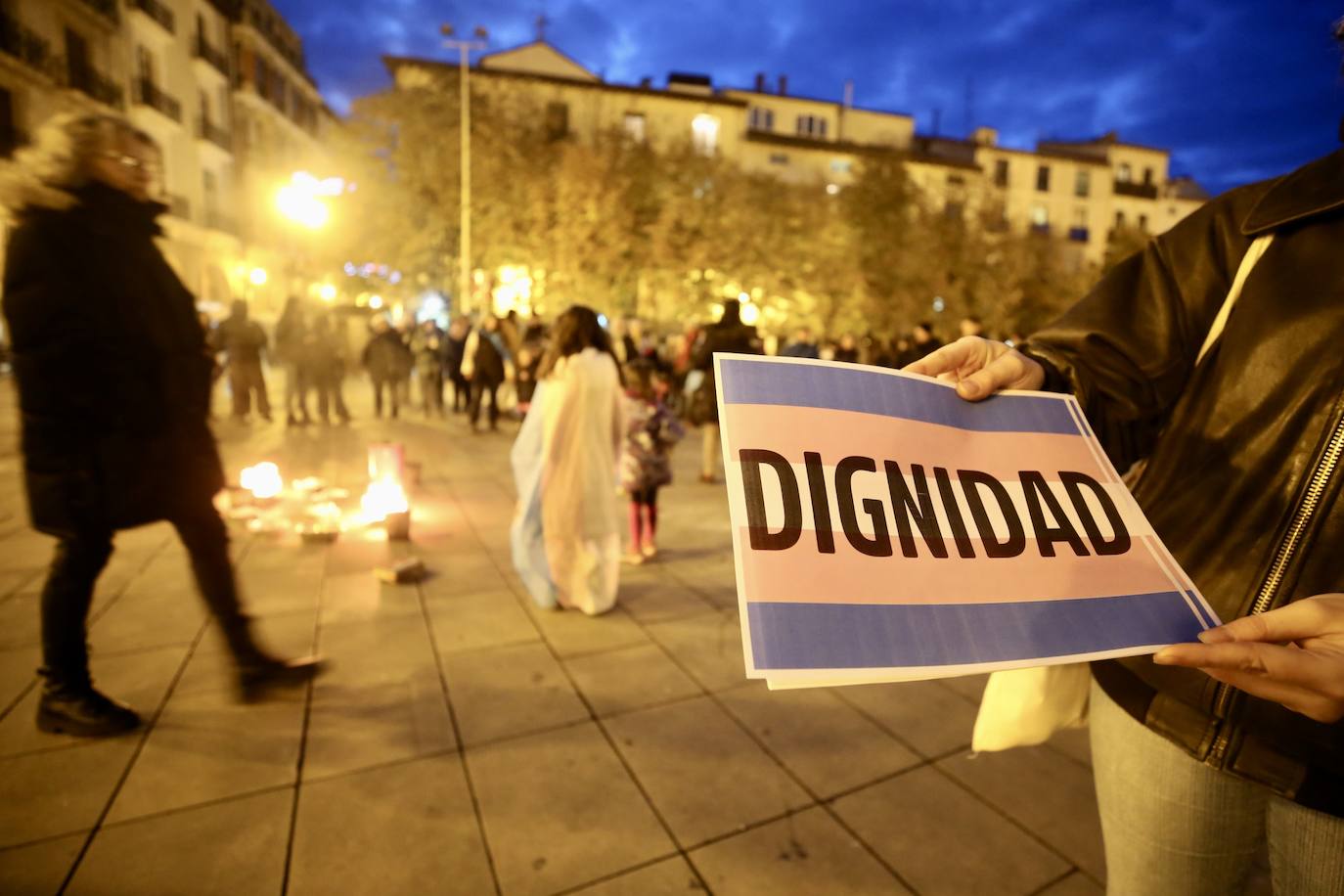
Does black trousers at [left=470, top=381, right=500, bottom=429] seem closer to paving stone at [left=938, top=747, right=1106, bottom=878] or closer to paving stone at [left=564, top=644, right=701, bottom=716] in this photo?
paving stone at [left=564, top=644, right=701, bottom=716]

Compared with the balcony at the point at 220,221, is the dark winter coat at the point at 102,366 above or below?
below

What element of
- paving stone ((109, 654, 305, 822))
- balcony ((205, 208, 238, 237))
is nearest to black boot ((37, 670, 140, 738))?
paving stone ((109, 654, 305, 822))

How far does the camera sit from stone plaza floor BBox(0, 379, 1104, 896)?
2.22 meters

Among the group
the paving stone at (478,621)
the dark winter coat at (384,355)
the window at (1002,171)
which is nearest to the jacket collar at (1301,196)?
the paving stone at (478,621)

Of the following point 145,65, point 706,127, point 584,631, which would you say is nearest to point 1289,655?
point 584,631

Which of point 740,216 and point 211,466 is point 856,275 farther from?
point 211,466

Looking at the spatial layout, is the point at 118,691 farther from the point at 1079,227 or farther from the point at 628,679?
the point at 1079,227

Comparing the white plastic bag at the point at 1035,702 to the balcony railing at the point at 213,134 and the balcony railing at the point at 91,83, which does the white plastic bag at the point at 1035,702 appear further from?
A: the balcony railing at the point at 213,134

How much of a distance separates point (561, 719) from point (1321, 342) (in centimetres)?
291

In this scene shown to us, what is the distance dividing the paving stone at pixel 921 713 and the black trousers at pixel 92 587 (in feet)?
9.55

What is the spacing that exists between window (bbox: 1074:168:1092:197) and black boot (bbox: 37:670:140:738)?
5394 cm

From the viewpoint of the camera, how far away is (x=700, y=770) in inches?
108

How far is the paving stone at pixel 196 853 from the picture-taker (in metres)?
2.09

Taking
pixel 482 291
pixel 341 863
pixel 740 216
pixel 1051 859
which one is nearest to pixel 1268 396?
pixel 1051 859
